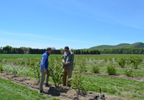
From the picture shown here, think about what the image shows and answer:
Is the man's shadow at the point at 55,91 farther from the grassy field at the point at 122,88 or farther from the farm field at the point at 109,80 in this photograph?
the grassy field at the point at 122,88

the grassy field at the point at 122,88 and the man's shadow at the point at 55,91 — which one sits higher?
the man's shadow at the point at 55,91

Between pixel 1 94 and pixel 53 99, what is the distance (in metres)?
2.24

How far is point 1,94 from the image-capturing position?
184 inches

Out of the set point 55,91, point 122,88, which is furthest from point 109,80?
point 55,91

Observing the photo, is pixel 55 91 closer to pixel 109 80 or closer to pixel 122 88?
pixel 122 88

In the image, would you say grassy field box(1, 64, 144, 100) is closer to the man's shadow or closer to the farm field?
the farm field

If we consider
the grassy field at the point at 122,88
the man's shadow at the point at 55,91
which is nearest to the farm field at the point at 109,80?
the grassy field at the point at 122,88

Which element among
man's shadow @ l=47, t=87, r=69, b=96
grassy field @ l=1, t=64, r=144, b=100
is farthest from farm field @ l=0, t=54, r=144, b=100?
man's shadow @ l=47, t=87, r=69, b=96

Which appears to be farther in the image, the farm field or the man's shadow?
the farm field

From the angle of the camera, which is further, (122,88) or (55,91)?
(122,88)

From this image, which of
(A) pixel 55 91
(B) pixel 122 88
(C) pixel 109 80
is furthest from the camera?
(C) pixel 109 80

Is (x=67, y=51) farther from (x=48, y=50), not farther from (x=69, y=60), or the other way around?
(x=48, y=50)

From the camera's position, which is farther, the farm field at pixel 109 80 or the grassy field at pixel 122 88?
the farm field at pixel 109 80

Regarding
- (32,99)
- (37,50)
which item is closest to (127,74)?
(32,99)
